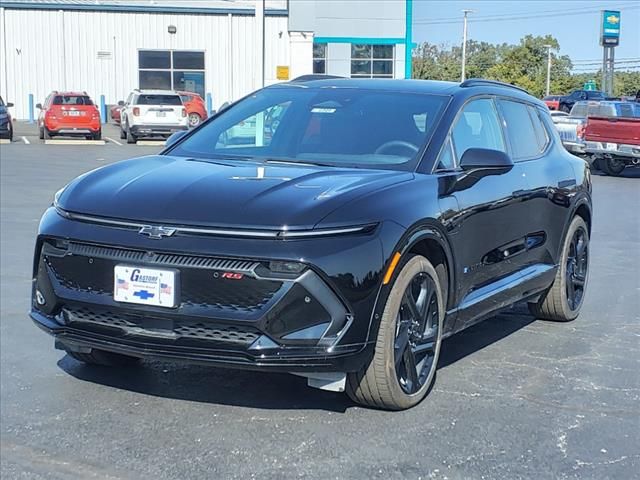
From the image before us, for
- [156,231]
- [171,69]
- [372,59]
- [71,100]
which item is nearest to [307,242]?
[156,231]

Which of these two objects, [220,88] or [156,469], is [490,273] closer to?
[156,469]

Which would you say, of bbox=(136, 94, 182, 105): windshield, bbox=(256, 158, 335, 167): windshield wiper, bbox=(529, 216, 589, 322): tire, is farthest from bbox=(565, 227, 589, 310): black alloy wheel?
bbox=(136, 94, 182, 105): windshield

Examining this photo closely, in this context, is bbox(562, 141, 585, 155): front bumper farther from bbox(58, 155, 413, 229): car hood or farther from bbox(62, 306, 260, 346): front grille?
bbox(62, 306, 260, 346): front grille

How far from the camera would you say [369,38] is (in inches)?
1795

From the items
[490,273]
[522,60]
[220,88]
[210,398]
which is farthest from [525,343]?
[522,60]

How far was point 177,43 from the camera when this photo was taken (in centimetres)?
4456

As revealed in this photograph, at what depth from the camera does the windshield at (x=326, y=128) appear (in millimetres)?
5254

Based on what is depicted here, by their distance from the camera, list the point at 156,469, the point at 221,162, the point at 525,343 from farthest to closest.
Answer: the point at 525,343, the point at 221,162, the point at 156,469

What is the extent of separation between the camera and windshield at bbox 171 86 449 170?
5254mm

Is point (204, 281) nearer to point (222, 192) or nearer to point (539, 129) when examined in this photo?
point (222, 192)

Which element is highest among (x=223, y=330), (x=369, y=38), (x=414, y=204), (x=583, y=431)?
(x=369, y=38)

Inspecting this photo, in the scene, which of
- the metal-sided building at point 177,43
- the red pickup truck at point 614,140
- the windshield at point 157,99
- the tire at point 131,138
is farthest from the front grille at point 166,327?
Result: the metal-sided building at point 177,43

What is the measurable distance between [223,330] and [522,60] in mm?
83927

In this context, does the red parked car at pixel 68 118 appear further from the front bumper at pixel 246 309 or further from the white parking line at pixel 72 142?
the front bumper at pixel 246 309
